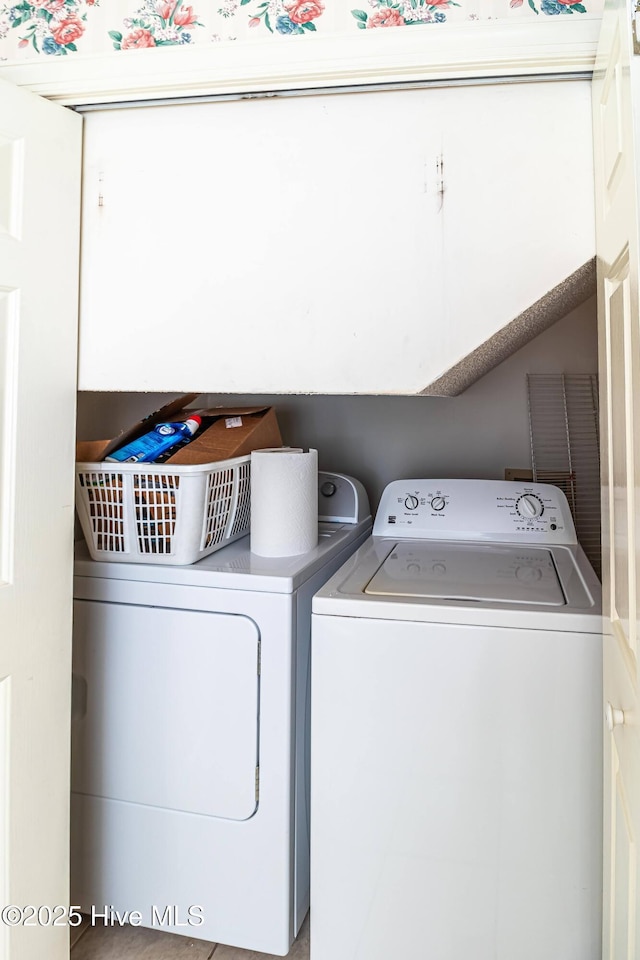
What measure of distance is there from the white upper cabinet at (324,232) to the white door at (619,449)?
5.0 inches

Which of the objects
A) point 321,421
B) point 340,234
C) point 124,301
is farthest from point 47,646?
point 321,421

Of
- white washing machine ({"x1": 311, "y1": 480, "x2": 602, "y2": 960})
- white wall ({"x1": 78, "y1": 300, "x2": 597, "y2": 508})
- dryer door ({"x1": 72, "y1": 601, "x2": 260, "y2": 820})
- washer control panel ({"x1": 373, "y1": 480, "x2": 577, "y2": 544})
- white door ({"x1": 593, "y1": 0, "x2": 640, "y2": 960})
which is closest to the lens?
white door ({"x1": 593, "y1": 0, "x2": 640, "y2": 960})

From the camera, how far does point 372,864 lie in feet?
4.34

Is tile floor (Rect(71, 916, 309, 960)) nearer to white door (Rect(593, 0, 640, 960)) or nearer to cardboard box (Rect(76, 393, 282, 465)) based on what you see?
white door (Rect(593, 0, 640, 960))

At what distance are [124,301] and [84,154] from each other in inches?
12.2

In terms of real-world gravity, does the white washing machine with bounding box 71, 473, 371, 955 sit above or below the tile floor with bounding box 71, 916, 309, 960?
above

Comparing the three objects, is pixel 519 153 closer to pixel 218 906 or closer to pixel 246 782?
pixel 246 782

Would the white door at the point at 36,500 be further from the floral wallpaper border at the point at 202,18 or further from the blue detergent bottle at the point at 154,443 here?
the blue detergent bottle at the point at 154,443

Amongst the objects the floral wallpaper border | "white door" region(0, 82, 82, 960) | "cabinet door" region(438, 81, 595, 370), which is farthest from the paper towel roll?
the floral wallpaper border

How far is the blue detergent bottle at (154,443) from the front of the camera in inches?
64.2

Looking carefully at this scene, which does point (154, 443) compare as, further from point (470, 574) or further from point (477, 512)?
point (477, 512)

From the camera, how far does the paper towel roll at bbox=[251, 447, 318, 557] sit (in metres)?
1.66

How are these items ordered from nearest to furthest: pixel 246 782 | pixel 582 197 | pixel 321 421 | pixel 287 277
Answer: pixel 582 197
pixel 287 277
pixel 246 782
pixel 321 421

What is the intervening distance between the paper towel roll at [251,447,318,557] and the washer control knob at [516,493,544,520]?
0.69m
